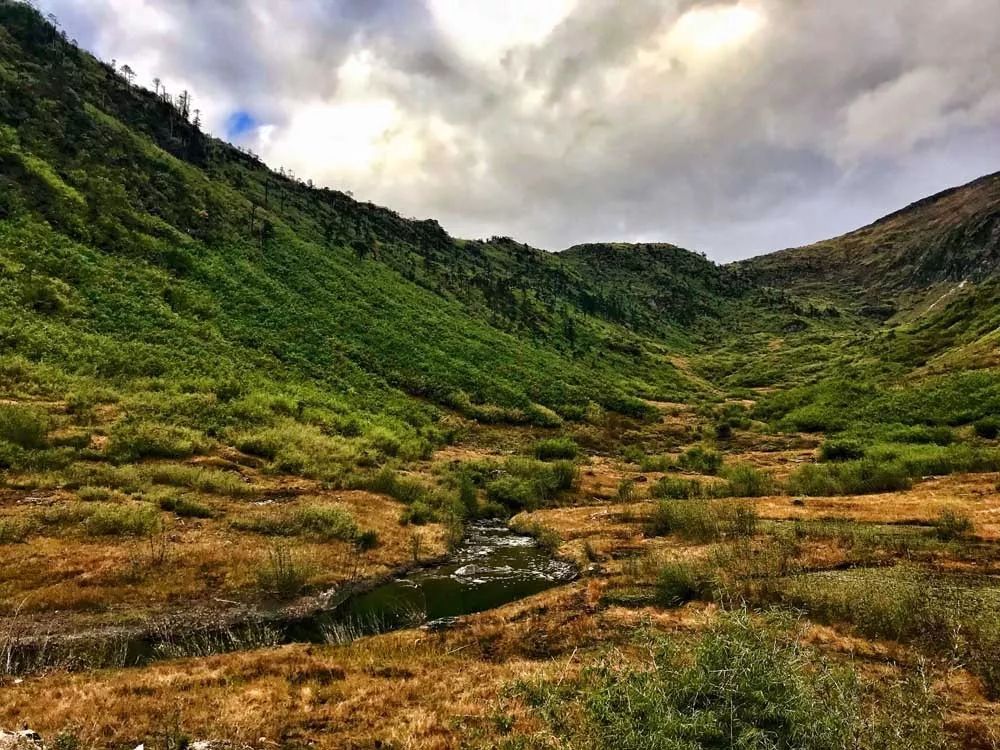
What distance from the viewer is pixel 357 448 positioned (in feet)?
138

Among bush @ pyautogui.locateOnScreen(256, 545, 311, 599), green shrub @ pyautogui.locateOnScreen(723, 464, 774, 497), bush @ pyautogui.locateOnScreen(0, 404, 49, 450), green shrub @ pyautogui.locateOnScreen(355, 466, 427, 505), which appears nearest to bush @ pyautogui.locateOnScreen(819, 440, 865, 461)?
green shrub @ pyautogui.locateOnScreen(723, 464, 774, 497)

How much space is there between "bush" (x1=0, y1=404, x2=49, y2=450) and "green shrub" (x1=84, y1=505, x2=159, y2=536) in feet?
26.2

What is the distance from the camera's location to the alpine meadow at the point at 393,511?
36.0ft

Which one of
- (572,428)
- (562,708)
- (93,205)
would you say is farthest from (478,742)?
(93,205)

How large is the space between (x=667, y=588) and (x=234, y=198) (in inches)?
3504

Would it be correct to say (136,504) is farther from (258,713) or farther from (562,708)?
(562,708)

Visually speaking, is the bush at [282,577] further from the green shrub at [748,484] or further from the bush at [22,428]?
the green shrub at [748,484]

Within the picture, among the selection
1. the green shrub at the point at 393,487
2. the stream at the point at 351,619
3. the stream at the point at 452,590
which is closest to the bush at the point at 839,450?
the stream at the point at 452,590

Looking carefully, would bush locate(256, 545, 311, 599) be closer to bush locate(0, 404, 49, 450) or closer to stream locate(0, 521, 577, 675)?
stream locate(0, 521, 577, 675)

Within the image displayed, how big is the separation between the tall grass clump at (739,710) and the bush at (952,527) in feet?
54.6

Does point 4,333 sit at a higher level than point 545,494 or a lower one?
higher

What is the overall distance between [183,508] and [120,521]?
10.9 feet

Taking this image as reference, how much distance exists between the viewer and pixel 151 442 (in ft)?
106

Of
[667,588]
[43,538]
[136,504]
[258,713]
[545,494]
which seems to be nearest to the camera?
[258,713]
